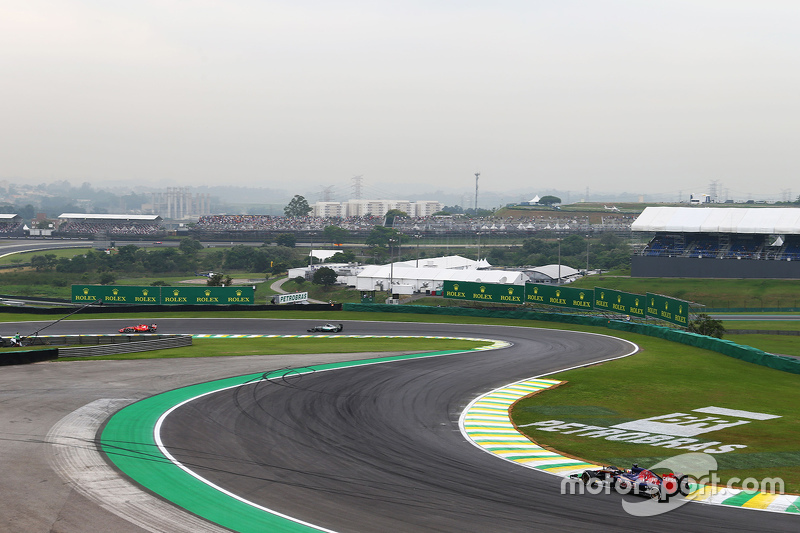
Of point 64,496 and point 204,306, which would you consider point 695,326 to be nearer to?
point 204,306

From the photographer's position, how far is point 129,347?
41.6 meters

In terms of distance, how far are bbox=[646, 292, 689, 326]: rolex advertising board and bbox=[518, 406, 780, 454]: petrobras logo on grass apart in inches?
1155

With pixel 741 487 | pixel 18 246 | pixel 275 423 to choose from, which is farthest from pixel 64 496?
pixel 18 246

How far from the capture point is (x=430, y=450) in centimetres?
2136

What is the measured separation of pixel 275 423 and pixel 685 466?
14.0 m

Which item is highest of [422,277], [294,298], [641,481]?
[422,277]

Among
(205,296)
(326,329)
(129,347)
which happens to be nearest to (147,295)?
(205,296)

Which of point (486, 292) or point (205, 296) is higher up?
point (486, 292)

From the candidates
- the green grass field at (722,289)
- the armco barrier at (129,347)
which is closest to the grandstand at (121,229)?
the green grass field at (722,289)

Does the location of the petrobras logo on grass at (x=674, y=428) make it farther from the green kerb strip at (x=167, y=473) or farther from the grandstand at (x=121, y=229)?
the grandstand at (x=121, y=229)

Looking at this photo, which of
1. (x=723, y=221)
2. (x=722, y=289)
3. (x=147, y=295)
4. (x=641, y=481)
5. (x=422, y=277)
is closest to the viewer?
(x=641, y=481)

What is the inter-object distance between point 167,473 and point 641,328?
150 feet

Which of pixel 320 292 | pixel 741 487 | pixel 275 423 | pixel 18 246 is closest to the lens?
pixel 741 487

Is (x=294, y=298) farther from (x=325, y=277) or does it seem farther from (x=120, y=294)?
(x=325, y=277)
